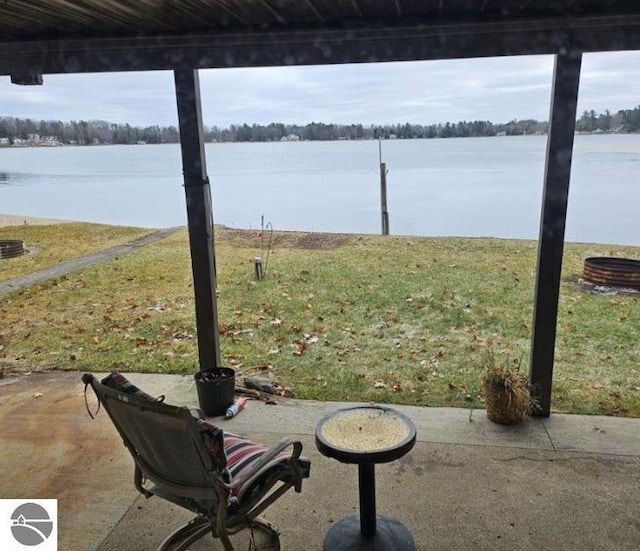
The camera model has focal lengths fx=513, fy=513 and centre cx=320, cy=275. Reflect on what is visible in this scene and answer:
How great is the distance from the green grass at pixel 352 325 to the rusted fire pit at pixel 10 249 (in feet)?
8.13

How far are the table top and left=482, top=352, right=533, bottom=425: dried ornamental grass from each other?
3.89 feet

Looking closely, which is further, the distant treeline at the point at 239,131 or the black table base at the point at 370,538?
the distant treeline at the point at 239,131

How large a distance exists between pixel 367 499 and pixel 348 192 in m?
9.28

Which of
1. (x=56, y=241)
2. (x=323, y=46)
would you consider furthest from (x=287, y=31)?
(x=56, y=241)

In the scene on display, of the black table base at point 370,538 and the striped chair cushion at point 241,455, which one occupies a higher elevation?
the striped chair cushion at point 241,455

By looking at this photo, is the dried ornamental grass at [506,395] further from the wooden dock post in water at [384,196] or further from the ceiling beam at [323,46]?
the wooden dock post in water at [384,196]

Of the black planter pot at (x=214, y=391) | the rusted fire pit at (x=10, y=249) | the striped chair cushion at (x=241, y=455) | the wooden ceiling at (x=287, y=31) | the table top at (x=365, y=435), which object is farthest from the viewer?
the rusted fire pit at (x=10, y=249)

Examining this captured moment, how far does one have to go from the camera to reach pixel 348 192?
A: 433 inches

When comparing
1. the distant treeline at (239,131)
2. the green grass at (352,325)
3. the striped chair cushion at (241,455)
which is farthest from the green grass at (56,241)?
→ the striped chair cushion at (241,455)

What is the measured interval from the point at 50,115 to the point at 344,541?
5.82 m

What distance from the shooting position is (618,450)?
2.84m

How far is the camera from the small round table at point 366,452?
74.8 inches

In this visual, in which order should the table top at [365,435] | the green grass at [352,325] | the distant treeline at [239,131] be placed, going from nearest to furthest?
the table top at [365,435]
the green grass at [352,325]
the distant treeline at [239,131]

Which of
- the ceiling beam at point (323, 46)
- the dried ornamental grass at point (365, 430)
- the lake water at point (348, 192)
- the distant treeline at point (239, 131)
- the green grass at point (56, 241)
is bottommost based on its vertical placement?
the green grass at point (56, 241)
